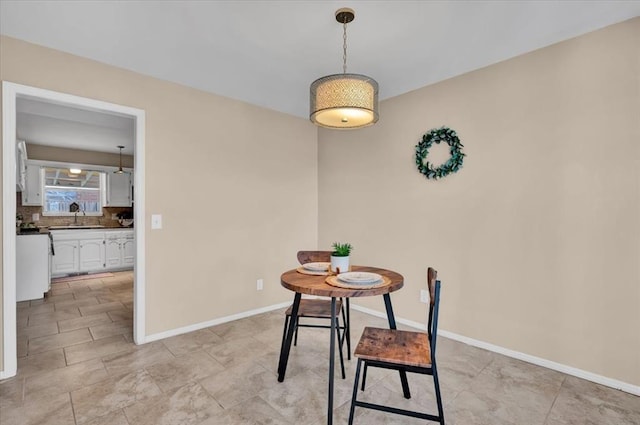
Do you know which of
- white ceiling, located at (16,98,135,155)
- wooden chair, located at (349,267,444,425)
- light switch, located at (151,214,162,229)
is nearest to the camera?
wooden chair, located at (349,267,444,425)

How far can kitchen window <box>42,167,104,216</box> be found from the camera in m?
6.20

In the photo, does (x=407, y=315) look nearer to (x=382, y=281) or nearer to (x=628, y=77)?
(x=382, y=281)

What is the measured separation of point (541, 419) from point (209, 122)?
360 centimetres

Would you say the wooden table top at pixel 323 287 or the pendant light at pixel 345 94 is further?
the pendant light at pixel 345 94

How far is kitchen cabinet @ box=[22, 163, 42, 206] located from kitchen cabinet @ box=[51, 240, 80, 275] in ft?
3.89

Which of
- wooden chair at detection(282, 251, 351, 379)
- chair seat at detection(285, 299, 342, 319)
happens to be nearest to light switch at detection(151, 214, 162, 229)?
wooden chair at detection(282, 251, 351, 379)

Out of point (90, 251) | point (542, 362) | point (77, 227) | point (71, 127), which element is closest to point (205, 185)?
point (71, 127)

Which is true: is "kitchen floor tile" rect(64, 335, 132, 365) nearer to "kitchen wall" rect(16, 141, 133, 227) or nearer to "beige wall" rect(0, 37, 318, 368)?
"beige wall" rect(0, 37, 318, 368)

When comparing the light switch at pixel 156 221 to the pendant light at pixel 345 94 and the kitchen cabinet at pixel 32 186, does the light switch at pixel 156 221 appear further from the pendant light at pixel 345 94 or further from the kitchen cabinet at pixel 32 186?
the kitchen cabinet at pixel 32 186

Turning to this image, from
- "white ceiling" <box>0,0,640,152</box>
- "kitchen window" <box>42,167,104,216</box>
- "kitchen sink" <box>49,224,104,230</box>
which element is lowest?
"kitchen sink" <box>49,224,104,230</box>

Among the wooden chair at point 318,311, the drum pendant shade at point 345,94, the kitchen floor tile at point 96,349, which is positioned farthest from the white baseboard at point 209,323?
the drum pendant shade at point 345,94

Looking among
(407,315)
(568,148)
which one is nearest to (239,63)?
(568,148)

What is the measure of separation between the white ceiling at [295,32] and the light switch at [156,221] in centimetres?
131

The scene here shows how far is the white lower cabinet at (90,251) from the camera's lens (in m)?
5.54
